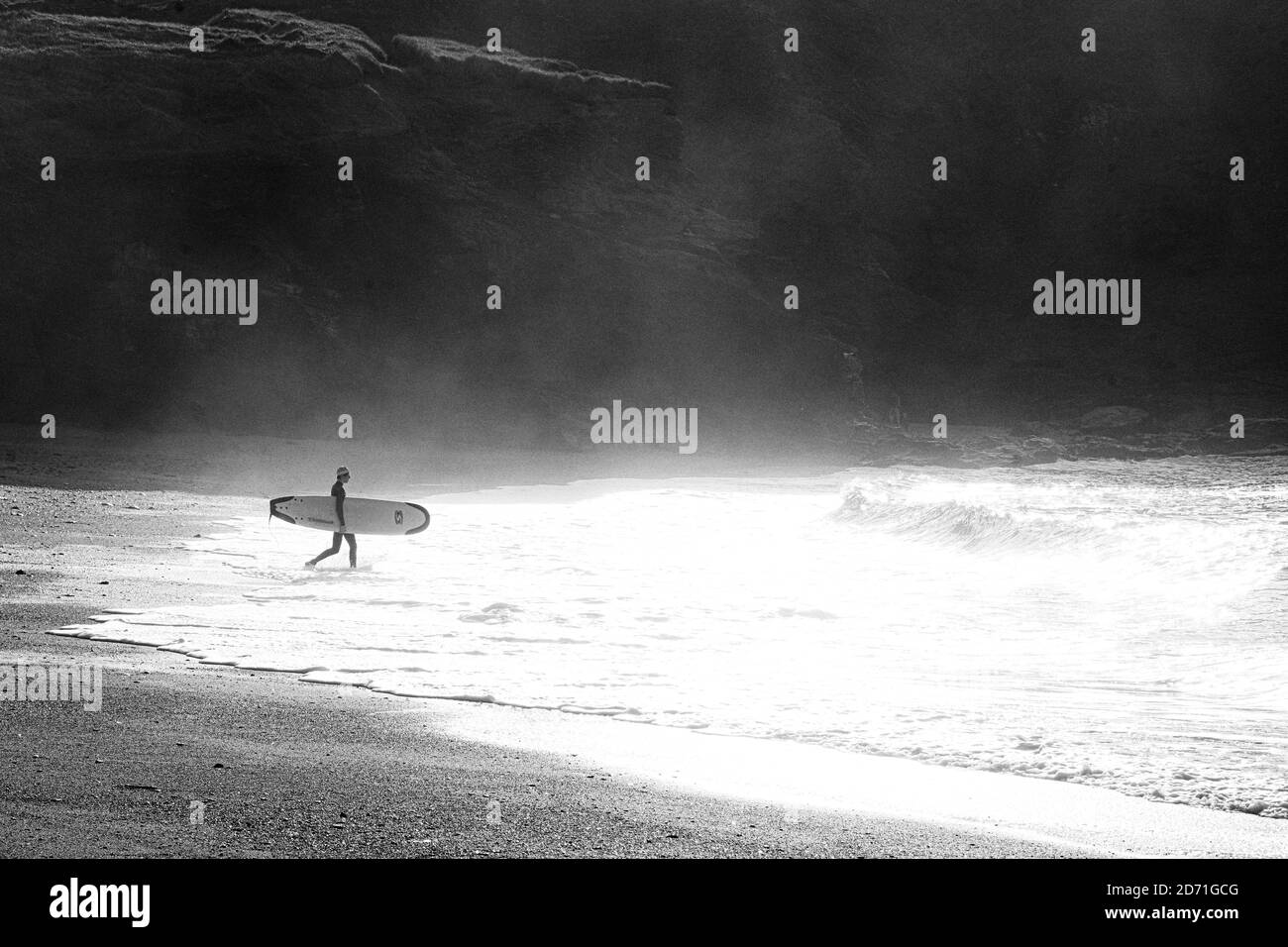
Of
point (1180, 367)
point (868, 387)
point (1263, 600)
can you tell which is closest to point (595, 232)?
point (868, 387)

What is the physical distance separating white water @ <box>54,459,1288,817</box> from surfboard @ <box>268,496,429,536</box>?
27 cm

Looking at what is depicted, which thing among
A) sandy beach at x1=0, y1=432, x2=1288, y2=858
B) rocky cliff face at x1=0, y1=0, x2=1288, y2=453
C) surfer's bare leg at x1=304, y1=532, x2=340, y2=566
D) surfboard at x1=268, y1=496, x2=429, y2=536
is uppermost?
rocky cliff face at x1=0, y1=0, x2=1288, y2=453

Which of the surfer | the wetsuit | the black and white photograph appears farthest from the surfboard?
the wetsuit

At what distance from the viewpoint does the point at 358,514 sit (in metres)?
15.9

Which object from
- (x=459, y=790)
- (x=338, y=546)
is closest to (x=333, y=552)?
(x=338, y=546)

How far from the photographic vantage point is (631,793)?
4977 mm

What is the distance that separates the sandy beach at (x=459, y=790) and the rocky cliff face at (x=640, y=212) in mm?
31041

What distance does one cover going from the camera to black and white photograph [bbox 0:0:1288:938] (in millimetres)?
4727

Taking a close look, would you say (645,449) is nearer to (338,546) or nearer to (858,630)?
(338,546)

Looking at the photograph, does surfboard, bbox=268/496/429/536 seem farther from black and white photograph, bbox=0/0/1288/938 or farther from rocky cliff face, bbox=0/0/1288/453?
rocky cliff face, bbox=0/0/1288/453

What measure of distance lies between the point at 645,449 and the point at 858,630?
2811cm

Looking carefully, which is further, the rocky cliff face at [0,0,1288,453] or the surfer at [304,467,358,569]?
the rocky cliff face at [0,0,1288,453]

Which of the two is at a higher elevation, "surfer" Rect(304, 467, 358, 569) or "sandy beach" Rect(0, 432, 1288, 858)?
"surfer" Rect(304, 467, 358, 569)
